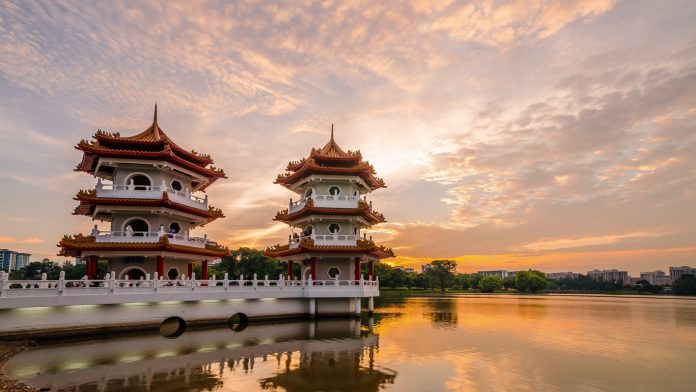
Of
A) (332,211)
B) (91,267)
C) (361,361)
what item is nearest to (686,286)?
(332,211)

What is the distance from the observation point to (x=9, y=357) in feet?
53.8

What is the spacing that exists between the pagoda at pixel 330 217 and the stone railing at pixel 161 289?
172 cm

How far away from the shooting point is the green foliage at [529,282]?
11669 centimetres

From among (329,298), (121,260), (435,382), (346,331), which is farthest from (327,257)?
(435,382)

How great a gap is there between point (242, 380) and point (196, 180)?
2060 centimetres

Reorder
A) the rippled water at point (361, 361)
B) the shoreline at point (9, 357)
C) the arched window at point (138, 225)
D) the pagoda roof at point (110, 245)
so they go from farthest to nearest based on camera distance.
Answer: the arched window at point (138, 225), the pagoda roof at point (110, 245), the rippled water at point (361, 361), the shoreline at point (9, 357)

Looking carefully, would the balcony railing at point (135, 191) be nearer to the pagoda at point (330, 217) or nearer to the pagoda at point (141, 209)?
the pagoda at point (141, 209)

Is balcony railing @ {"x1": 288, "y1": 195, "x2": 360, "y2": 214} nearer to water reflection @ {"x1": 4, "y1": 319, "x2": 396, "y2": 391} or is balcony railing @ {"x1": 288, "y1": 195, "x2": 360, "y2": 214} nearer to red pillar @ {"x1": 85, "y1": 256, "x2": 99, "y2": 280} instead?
water reflection @ {"x1": 4, "y1": 319, "x2": 396, "y2": 391}

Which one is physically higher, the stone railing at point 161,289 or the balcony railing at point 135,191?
the balcony railing at point 135,191

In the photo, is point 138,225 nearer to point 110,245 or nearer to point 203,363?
point 110,245

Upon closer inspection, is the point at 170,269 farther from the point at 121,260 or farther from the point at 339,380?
the point at 339,380

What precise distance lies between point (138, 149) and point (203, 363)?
17.4 metres

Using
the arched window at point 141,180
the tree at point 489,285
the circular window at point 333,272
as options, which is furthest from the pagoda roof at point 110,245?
the tree at point 489,285

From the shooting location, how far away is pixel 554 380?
47.3 ft
